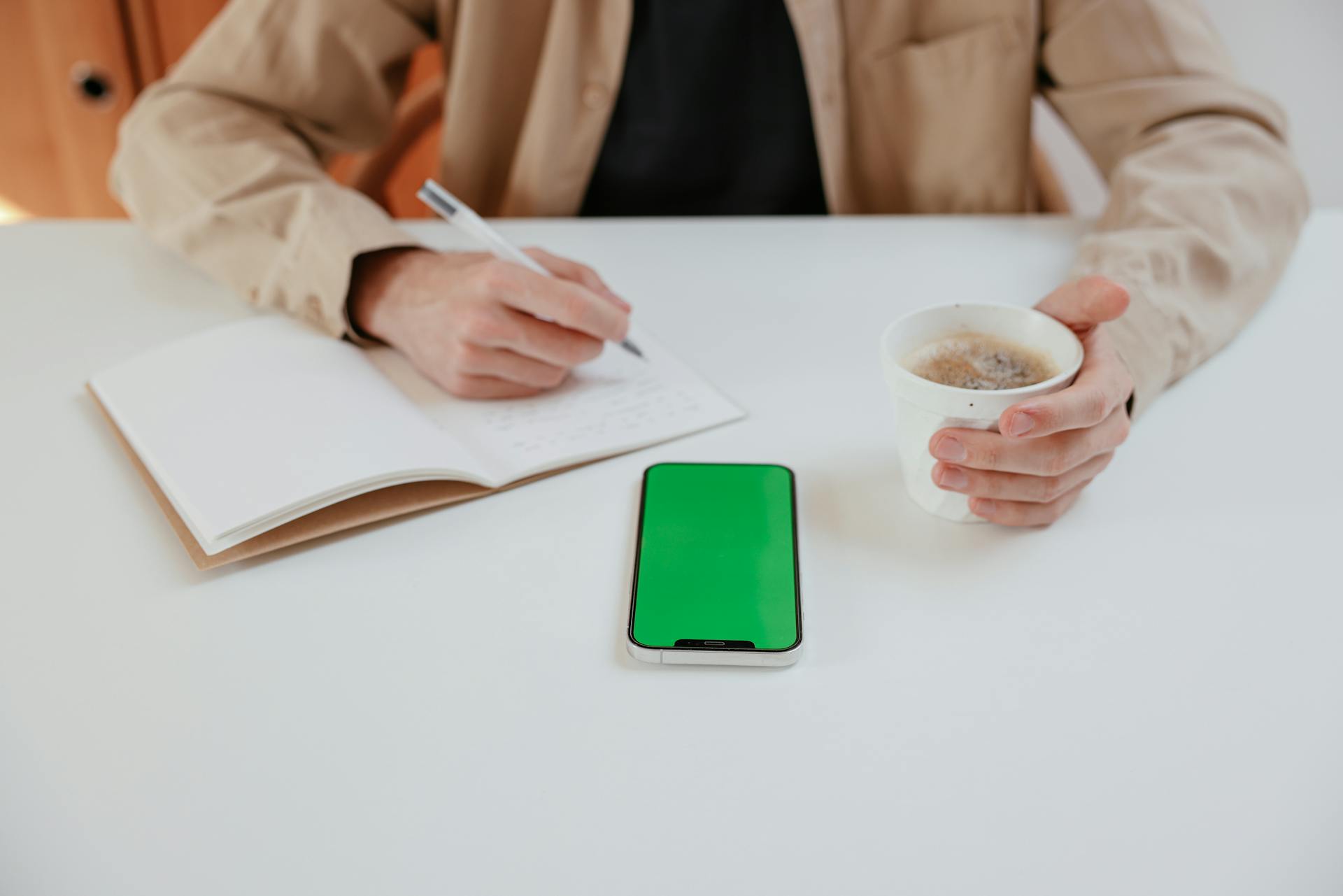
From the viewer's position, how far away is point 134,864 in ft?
1.48

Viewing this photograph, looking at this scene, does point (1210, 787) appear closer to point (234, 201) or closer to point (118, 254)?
point (234, 201)

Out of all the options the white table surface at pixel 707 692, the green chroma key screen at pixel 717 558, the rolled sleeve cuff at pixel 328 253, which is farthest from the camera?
the rolled sleeve cuff at pixel 328 253

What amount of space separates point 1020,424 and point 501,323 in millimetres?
376

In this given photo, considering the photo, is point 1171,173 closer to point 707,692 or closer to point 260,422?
point 707,692

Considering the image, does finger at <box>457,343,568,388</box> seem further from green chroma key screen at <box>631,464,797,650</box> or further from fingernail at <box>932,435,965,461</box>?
fingernail at <box>932,435,965,461</box>

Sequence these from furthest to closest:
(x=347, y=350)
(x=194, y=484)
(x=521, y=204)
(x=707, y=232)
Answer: (x=521, y=204)
(x=707, y=232)
(x=347, y=350)
(x=194, y=484)

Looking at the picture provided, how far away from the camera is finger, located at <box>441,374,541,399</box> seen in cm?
77

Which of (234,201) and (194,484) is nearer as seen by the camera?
(194,484)

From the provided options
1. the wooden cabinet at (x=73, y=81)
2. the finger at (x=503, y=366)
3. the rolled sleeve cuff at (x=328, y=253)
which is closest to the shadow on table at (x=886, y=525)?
the finger at (x=503, y=366)

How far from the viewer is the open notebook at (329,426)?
2.10 feet

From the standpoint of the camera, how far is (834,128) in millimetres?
1156

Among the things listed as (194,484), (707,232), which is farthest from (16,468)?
(707,232)

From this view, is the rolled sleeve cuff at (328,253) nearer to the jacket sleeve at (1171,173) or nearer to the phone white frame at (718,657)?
the phone white frame at (718,657)

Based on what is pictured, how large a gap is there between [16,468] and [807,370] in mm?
586
